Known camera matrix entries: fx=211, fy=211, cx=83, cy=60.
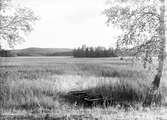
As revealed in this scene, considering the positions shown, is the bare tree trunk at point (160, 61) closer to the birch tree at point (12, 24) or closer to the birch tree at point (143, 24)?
the birch tree at point (143, 24)

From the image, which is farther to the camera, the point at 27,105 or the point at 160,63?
the point at 160,63

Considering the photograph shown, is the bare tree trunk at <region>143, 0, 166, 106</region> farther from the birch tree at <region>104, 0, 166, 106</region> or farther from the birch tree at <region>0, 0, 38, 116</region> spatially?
the birch tree at <region>0, 0, 38, 116</region>

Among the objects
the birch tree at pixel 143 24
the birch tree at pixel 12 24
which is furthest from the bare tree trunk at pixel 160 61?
the birch tree at pixel 12 24

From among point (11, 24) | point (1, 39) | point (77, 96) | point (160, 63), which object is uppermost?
point (11, 24)

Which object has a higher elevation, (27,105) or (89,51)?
(89,51)

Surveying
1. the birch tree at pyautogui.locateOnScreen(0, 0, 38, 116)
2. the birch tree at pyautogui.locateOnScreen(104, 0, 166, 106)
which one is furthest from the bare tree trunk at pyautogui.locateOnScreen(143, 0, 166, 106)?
the birch tree at pyautogui.locateOnScreen(0, 0, 38, 116)

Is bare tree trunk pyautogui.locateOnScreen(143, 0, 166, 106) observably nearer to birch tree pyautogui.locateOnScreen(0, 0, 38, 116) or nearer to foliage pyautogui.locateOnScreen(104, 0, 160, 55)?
foliage pyautogui.locateOnScreen(104, 0, 160, 55)

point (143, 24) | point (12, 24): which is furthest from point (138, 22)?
point (12, 24)

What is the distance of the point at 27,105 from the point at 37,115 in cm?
264

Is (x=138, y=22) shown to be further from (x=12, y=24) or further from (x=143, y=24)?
(x=12, y=24)

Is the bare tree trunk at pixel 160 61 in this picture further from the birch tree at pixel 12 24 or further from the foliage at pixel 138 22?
the birch tree at pixel 12 24

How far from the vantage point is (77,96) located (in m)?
11.8

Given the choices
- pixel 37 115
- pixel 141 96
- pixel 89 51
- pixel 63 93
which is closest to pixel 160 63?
pixel 141 96

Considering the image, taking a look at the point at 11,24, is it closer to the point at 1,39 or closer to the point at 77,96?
the point at 1,39
